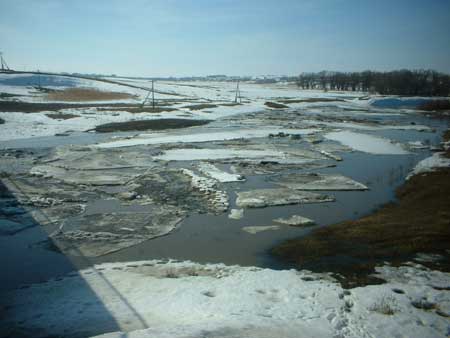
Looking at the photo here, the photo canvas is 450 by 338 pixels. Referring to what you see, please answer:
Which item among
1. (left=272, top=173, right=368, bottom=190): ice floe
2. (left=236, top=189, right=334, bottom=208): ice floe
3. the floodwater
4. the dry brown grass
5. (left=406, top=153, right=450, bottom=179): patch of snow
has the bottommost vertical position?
the floodwater

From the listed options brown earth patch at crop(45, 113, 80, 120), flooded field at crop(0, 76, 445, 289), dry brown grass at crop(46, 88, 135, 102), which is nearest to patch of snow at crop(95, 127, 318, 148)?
flooded field at crop(0, 76, 445, 289)

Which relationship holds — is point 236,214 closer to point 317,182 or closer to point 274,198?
point 274,198

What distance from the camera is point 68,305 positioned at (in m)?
5.63

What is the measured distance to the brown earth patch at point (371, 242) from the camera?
280 inches

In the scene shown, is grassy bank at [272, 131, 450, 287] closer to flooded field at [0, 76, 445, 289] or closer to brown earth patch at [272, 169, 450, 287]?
brown earth patch at [272, 169, 450, 287]

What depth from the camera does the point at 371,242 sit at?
812 centimetres

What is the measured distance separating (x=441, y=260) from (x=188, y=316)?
552cm

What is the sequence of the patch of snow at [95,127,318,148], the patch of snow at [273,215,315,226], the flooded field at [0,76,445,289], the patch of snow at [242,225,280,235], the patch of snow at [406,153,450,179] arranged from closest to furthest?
1. the flooded field at [0,76,445,289]
2. the patch of snow at [242,225,280,235]
3. the patch of snow at [273,215,315,226]
4. the patch of snow at [406,153,450,179]
5. the patch of snow at [95,127,318,148]

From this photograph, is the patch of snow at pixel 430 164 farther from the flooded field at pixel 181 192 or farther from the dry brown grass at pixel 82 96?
the dry brown grass at pixel 82 96

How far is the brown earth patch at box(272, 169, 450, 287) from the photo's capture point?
7.11 metres

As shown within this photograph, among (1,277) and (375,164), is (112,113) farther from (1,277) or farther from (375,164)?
(1,277)

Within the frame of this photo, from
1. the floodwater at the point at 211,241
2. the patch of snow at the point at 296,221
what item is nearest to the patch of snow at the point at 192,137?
the floodwater at the point at 211,241

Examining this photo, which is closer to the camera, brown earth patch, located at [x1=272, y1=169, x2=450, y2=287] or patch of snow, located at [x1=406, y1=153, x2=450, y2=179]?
brown earth patch, located at [x1=272, y1=169, x2=450, y2=287]

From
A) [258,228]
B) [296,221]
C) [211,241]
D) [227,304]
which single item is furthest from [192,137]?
[227,304]
